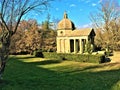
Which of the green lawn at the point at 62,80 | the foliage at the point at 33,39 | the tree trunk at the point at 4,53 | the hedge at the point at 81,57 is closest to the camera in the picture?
the green lawn at the point at 62,80

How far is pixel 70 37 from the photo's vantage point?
58.8 metres

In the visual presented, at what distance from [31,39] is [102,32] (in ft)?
64.8

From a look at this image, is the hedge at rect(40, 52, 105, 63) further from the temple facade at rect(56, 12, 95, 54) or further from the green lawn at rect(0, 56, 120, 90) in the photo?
the green lawn at rect(0, 56, 120, 90)

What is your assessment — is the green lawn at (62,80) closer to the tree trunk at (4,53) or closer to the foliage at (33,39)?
the tree trunk at (4,53)

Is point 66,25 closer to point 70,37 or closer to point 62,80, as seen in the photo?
point 70,37

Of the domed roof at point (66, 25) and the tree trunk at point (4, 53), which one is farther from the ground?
the domed roof at point (66, 25)

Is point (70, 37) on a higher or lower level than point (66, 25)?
lower

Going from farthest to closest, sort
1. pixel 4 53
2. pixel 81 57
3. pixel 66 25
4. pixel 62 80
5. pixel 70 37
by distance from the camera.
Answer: pixel 66 25
pixel 70 37
pixel 81 57
pixel 62 80
pixel 4 53

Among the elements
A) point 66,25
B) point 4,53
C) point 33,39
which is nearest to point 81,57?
point 66,25

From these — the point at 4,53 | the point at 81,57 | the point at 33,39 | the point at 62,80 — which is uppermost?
the point at 33,39

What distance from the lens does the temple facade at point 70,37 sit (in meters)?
55.4

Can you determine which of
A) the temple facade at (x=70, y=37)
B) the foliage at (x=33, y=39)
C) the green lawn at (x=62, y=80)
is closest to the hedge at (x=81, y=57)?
the temple facade at (x=70, y=37)

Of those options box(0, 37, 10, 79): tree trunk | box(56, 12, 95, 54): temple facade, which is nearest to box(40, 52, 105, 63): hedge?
box(56, 12, 95, 54): temple facade

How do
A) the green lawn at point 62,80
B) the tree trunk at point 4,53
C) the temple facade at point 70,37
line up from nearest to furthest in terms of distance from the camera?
the green lawn at point 62,80
the tree trunk at point 4,53
the temple facade at point 70,37
